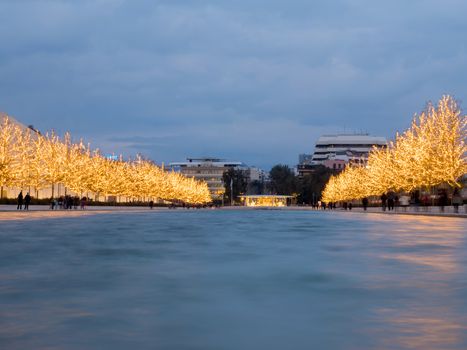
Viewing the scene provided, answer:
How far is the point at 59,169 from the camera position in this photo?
74125 millimetres

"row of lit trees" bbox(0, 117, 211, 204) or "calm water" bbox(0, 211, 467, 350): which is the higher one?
"row of lit trees" bbox(0, 117, 211, 204)

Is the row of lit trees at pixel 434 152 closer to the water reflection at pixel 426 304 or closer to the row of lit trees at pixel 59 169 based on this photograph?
the row of lit trees at pixel 59 169

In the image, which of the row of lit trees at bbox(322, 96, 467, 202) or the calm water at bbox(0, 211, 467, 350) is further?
the row of lit trees at bbox(322, 96, 467, 202)

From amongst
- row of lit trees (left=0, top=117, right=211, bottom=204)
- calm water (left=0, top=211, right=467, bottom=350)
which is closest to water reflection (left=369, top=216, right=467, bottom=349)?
calm water (left=0, top=211, right=467, bottom=350)

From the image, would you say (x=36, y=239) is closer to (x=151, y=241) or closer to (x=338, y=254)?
(x=151, y=241)

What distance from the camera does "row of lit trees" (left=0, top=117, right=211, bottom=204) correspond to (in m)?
63.7

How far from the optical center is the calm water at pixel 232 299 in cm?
654

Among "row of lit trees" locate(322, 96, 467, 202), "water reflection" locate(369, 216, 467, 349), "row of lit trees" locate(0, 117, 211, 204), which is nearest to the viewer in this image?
"water reflection" locate(369, 216, 467, 349)

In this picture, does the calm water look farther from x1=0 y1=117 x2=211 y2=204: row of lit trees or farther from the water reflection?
x1=0 y1=117 x2=211 y2=204: row of lit trees

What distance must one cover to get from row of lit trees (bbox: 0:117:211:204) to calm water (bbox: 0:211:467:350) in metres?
49.3

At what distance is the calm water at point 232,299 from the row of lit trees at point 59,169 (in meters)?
49.3

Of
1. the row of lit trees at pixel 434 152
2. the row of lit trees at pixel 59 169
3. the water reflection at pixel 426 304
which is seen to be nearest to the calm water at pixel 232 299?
the water reflection at pixel 426 304

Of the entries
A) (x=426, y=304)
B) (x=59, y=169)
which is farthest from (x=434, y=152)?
(x=426, y=304)

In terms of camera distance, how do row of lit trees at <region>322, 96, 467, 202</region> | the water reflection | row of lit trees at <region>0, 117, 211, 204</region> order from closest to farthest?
the water reflection → row of lit trees at <region>322, 96, 467, 202</region> → row of lit trees at <region>0, 117, 211, 204</region>
